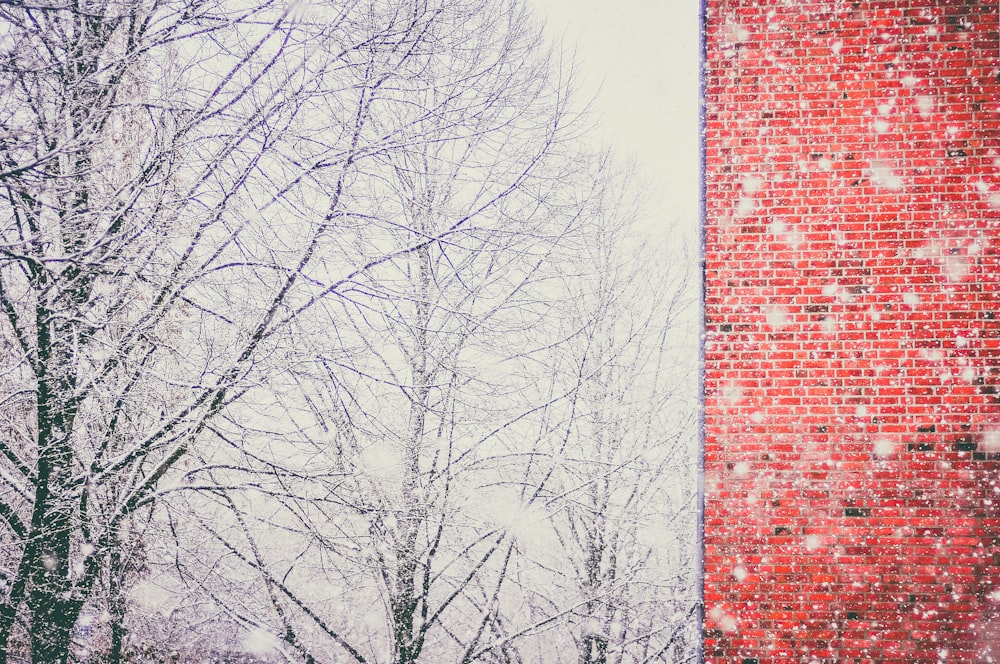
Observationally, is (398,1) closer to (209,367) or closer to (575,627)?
(209,367)

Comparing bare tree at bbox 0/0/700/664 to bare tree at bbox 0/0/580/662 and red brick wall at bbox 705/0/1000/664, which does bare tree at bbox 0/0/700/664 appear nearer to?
bare tree at bbox 0/0/580/662

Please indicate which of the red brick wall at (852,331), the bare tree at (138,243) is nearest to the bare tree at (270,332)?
the bare tree at (138,243)

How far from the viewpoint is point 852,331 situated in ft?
13.5

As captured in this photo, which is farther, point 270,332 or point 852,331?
point 270,332

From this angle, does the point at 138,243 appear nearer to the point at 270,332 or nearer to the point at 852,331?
the point at 270,332

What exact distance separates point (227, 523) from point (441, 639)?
3.58m

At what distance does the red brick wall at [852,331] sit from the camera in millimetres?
3961

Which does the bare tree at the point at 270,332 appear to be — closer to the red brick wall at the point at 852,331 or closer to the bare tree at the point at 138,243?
the bare tree at the point at 138,243

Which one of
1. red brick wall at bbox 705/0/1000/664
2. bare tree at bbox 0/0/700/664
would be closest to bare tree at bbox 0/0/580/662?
bare tree at bbox 0/0/700/664

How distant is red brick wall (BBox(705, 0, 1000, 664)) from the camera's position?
3961 mm

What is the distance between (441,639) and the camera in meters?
8.45

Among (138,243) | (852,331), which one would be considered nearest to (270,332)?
(138,243)

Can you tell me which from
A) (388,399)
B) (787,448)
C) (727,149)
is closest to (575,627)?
(388,399)

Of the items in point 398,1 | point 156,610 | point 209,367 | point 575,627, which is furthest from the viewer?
point 575,627
